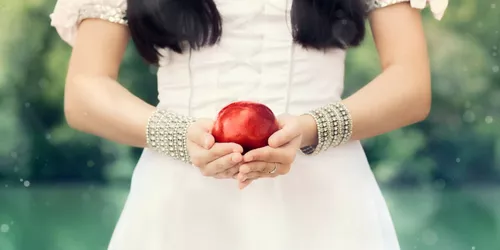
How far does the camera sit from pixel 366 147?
3.47 feet

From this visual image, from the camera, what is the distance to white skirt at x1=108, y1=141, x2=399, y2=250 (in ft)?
2.23

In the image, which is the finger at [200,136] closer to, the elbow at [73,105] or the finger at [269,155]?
the finger at [269,155]

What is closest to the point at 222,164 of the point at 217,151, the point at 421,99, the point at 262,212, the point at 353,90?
the point at 217,151

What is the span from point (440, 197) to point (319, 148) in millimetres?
472

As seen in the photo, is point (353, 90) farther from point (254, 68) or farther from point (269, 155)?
point (269, 155)

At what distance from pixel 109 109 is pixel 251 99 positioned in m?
0.15

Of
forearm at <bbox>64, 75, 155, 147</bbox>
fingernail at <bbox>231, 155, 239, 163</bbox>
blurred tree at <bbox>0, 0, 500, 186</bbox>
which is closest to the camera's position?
fingernail at <bbox>231, 155, 239, 163</bbox>

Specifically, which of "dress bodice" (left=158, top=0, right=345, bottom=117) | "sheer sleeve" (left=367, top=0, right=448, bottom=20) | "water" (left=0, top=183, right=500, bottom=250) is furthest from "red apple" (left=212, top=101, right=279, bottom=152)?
"water" (left=0, top=183, right=500, bottom=250)

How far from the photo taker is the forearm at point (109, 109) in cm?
67

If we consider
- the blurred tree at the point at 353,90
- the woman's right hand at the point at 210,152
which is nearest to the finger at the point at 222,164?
the woman's right hand at the point at 210,152

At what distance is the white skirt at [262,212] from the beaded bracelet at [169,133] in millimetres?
38

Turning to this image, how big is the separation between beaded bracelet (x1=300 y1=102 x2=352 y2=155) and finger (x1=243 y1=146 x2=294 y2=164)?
71mm

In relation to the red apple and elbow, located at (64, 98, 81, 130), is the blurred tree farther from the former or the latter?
the red apple

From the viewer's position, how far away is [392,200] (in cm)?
103
